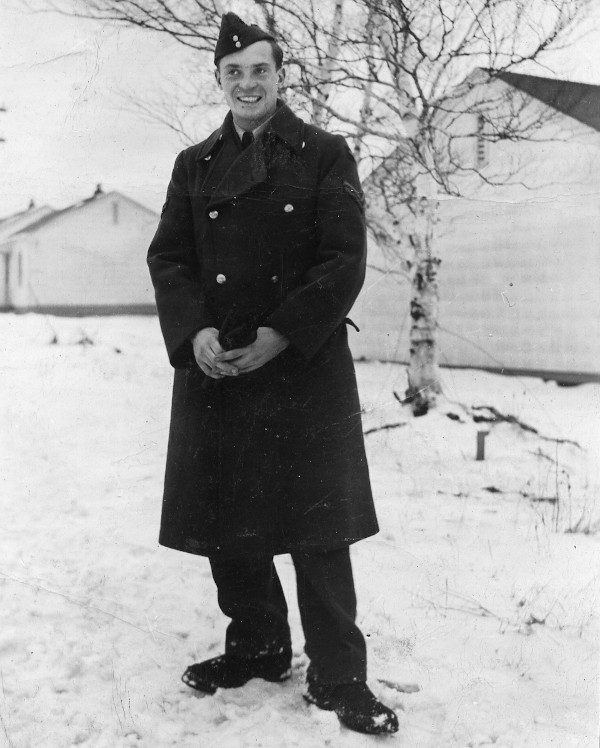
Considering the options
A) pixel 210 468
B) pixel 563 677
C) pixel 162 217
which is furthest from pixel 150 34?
pixel 563 677

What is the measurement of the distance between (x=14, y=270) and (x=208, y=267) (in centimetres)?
124

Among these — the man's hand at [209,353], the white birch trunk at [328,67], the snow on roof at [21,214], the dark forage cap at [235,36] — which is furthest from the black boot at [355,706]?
the white birch trunk at [328,67]

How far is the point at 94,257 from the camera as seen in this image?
3.13m

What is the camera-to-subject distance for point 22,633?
2.46m

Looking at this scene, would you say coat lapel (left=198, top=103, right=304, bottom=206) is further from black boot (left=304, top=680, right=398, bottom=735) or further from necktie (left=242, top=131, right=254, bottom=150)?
black boot (left=304, top=680, right=398, bottom=735)

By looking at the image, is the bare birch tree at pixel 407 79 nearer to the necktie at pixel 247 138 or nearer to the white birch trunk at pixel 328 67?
the white birch trunk at pixel 328 67

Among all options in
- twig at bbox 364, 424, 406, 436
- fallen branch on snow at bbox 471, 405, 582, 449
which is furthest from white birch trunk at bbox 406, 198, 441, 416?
fallen branch on snow at bbox 471, 405, 582, 449

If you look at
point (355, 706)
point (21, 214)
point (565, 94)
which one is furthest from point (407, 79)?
point (355, 706)

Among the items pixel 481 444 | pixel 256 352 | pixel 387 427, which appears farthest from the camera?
pixel 387 427

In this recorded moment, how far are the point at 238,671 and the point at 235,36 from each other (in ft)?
6.19

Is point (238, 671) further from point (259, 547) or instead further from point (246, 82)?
point (246, 82)

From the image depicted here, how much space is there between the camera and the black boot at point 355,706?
79.0 inches

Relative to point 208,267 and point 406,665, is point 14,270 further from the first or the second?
point 406,665

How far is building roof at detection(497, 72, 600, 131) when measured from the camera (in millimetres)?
2846
